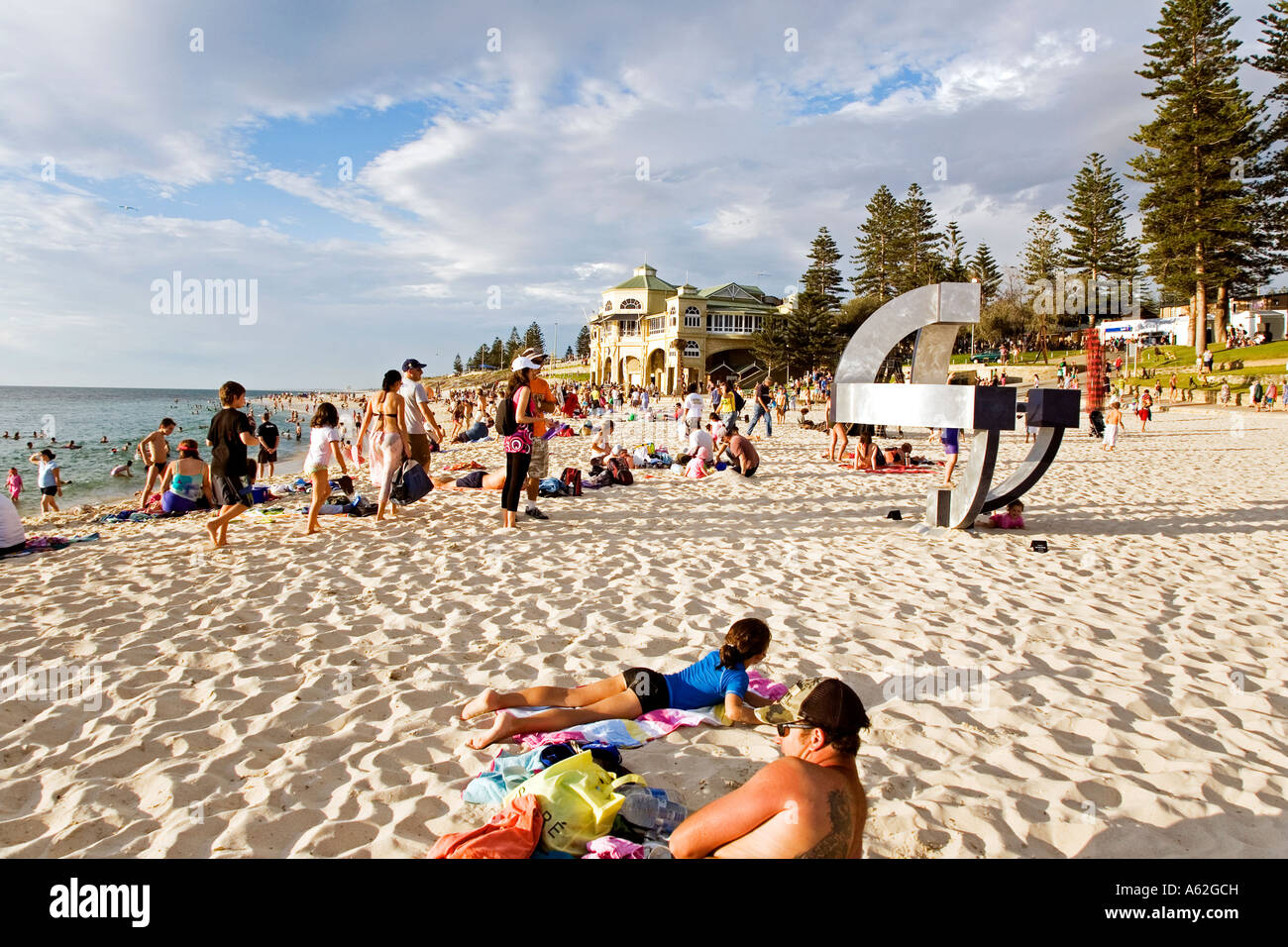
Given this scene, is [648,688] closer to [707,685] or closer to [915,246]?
[707,685]

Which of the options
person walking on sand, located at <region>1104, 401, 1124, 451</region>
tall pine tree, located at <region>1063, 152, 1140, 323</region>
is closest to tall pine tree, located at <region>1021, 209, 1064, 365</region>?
tall pine tree, located at <region>1063, 152, 1140, 323</region>

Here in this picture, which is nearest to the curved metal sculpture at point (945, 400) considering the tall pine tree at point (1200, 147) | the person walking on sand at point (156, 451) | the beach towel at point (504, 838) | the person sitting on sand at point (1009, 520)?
the person sitting on sand at point (1009, 520)

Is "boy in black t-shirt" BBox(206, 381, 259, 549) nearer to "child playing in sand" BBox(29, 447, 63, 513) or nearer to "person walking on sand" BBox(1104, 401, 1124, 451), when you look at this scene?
"child playing in sand" BBox(29, 447, 63, 513)

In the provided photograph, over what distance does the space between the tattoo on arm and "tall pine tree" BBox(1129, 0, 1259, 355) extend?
4513 cm

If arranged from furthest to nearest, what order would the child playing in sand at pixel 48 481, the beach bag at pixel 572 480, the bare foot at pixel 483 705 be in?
the child playing in sand at pixel 48 481
the beach bag at pixel 572 480
the bare foot at pixel 483 705

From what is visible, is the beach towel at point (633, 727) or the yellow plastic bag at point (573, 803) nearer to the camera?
the yellow plastic bag at point (573, 803)

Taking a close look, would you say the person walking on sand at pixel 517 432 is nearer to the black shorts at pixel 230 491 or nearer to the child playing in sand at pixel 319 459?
the child playing in sand at pixel 319 459

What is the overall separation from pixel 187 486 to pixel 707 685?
27.3 ft

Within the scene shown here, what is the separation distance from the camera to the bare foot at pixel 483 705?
3.24m

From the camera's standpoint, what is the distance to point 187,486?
8.99 m

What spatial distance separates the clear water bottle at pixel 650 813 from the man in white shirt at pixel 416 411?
6085 mm

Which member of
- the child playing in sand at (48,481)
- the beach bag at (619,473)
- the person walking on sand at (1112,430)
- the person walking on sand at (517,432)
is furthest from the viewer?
the person walking on sand at (1112,430)
